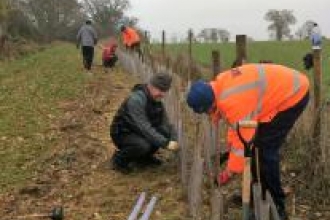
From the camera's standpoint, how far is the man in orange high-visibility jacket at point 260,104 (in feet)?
18.0

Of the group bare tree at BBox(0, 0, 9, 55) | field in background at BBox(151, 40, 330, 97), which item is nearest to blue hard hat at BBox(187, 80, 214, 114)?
field in background at BBox(151, 40, 330, 97)

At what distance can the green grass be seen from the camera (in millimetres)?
8828

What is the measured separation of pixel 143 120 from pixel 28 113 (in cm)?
559

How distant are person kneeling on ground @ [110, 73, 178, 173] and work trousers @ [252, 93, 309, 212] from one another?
1.63 meters

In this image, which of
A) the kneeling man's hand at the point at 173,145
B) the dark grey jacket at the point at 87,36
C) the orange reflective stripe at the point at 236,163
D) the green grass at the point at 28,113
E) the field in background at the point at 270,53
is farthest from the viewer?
the field in background at the point at 270,53

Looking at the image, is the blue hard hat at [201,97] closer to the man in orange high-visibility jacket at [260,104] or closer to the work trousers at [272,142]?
the man in orange high-visibility jacket at [260,104]

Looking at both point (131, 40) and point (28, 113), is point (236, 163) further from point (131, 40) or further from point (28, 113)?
point (131, 40)

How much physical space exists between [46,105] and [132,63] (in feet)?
20.1

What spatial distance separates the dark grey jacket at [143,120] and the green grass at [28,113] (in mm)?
1218

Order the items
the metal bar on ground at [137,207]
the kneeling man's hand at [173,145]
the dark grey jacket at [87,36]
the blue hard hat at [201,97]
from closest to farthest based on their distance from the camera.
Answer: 1. the blue hard hat at [201,97]
2. the metal bar on ground at [137,207]
3. the kneeling man's hand at [173,145]
4. the dark grey jacket at [87,36]

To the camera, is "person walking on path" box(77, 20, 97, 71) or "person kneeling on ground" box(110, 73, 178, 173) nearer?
"person kneeling on ground" box(110, 73, 178, 173)

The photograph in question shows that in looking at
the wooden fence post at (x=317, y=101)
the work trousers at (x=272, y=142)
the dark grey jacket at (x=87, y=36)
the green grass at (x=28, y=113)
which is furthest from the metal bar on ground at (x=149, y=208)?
the dark grey jacket at (x=87, y=36)

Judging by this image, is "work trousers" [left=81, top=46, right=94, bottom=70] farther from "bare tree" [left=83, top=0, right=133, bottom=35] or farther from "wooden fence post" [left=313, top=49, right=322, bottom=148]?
"bare tree" [left=83, top=0, right=133, bottom=35]

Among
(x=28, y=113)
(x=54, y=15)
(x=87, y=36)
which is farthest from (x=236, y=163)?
(x=54, y=15)
